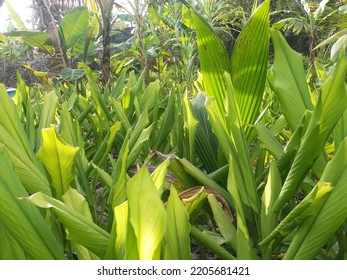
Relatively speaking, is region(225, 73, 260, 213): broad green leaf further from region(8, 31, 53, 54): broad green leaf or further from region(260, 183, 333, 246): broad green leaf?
region(8, 31, 53, 54): broad green leaf

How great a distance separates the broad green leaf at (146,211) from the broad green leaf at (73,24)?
397cm

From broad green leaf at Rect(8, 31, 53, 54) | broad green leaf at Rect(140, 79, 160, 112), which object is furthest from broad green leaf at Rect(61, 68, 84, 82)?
broad green leaf at Rect(140, 79, 160, 112)

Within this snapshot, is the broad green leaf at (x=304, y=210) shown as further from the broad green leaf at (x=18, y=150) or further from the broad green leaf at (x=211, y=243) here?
the broad green leaf at (x=18, y=150)

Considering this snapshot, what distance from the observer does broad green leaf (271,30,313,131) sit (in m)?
0.54

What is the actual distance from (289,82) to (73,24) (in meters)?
3.85

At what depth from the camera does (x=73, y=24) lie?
4066 mm

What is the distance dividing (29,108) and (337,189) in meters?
0.58

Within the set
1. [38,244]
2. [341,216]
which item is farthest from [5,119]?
[341,216]

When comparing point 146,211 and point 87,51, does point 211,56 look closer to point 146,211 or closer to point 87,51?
point 146,211

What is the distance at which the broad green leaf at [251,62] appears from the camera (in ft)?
1.77

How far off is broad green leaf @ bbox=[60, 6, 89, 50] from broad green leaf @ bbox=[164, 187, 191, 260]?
394 centimetres

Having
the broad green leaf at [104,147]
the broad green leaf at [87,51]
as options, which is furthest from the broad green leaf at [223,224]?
the broad green leaf at [87,51]

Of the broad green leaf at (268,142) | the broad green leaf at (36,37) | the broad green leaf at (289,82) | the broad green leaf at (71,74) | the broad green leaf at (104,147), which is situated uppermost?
the broad green leaf at (289,82)

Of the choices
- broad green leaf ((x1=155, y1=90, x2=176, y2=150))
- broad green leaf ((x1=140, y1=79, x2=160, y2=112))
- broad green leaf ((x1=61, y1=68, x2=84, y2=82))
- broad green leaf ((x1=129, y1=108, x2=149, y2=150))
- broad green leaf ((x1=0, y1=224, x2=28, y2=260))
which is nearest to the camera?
broad green leaf ((x1=0, y1=224, x2=28, y2=260))
